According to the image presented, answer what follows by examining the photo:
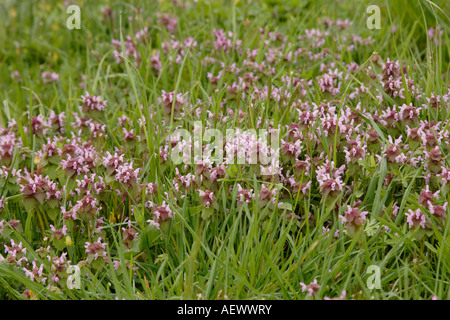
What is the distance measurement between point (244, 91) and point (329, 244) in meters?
1.63

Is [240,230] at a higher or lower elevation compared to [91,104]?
lower

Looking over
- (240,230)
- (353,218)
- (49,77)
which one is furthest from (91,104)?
(353,218)

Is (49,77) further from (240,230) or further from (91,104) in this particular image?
(240,230)

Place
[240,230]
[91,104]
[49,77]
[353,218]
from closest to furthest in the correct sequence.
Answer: [353,218] → [240,230] → [91,104] → [49,77]

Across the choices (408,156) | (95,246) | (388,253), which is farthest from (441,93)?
(95,246)

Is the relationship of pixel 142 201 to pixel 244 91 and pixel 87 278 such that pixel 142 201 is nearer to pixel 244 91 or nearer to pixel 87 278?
pixel 87 278

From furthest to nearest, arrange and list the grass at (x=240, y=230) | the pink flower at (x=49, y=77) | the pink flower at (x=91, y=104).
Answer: the pink flower at (x=49, y=77), the pink flower at (x=91, y=104), the grass at (x=240, y=230)

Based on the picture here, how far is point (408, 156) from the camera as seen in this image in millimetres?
3199

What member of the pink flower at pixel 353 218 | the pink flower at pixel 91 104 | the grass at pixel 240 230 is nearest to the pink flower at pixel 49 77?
the grass at pixel 240 230

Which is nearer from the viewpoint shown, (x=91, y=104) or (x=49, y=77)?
(x=91, y=104)

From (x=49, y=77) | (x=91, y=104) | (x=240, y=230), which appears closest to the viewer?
(x=240, y=230)

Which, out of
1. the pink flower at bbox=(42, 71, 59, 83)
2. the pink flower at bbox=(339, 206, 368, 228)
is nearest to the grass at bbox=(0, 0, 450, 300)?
the pink flower at bbox=(339, 206, 368, 228)

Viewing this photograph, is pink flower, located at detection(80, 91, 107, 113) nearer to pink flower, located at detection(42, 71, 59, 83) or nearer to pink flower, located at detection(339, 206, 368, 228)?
pink flower, located at detection(42, 71, 59, 83)

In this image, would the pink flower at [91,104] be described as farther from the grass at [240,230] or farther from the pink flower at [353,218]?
the pink flower at [353,218]
